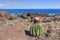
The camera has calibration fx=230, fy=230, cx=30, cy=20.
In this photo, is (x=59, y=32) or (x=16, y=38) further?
Answer: (x=59, y=32)

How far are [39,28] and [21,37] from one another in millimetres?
1713

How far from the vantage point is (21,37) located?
1596cm

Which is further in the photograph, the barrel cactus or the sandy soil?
the barrel cactus

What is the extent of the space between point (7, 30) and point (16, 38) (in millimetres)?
1381

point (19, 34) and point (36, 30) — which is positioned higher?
point (36, 30)

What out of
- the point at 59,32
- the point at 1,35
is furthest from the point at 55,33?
the point at 1,35

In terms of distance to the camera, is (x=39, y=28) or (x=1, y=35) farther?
(x=39, y=28)

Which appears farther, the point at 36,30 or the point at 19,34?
the point at 36,30

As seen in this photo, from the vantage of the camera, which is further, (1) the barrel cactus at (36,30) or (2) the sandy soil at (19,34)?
(1) the barrel cactus at (36,30)

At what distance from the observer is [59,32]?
17391 mm

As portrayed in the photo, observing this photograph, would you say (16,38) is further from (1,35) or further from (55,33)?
(55,33)

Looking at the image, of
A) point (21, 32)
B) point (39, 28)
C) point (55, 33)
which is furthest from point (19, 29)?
point (55, 33)

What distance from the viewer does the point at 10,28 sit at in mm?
17250

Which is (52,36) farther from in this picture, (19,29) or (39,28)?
(19,29)
